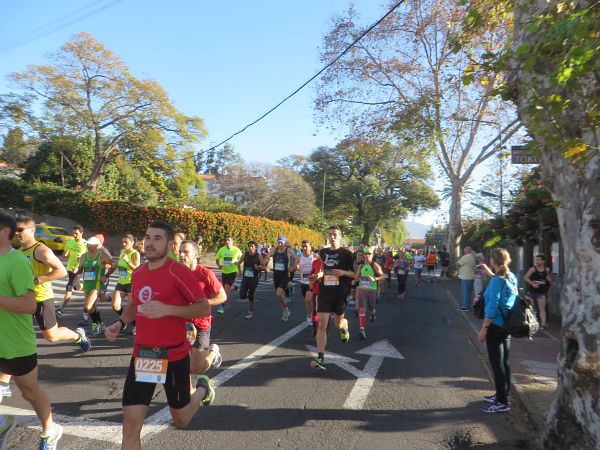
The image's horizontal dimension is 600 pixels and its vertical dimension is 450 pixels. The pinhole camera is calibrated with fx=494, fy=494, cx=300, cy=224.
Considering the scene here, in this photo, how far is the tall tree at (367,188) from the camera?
194 feet

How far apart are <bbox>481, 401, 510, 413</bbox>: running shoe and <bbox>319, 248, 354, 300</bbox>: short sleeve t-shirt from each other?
242 cm

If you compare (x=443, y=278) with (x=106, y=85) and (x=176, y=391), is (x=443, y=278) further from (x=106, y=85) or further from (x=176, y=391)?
(x=176, y=391)

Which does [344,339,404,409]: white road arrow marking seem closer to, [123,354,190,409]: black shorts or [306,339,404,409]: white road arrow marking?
[306,339,404,409]: white road arrow marking

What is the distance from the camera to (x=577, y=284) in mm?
4133

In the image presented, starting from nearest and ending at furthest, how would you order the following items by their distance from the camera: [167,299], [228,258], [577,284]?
[167,299], [577,284], [228,258]

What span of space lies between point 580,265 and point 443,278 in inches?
1033

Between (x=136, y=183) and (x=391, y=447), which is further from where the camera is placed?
(x=136, y=183)

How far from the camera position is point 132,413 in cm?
314

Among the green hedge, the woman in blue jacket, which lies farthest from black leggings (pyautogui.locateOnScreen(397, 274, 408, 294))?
the green hedge

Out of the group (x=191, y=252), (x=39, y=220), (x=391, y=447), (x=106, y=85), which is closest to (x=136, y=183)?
(x=39, y=220)

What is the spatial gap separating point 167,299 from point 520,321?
3715 mm

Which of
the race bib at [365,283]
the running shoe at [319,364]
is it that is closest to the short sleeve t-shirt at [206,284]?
the running shoe at [319,364]

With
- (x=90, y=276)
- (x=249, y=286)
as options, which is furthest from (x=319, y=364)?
(x=249, y=286)

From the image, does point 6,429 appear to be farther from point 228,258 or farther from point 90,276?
point 228,258
